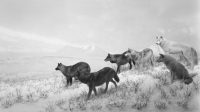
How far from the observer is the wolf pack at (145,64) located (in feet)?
28.5

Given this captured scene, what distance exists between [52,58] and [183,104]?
148 feet

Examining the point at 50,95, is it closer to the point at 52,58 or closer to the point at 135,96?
the point at 135,96

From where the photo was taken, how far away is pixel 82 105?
801cm

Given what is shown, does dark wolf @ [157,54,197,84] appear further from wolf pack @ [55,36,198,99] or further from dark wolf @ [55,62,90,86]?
dark wolf @ [55,62,90,86]

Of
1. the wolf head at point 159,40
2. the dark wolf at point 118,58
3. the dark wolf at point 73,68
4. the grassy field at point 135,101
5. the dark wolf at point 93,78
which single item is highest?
the wolf head at point 159,40

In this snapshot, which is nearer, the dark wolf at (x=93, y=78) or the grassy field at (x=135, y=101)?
the grassy field at (x=135, y=101)

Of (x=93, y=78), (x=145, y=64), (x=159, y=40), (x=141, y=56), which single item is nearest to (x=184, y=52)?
(x=159, y=40)

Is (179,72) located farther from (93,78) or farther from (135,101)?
(93,78)

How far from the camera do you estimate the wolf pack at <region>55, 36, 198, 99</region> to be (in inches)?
341

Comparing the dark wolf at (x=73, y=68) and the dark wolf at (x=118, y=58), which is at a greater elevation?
the dark wolf at (x=118, y=58)

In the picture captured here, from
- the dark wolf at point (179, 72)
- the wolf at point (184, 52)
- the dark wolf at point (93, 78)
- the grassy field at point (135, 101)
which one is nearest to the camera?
the grassy field at point (135, 101)

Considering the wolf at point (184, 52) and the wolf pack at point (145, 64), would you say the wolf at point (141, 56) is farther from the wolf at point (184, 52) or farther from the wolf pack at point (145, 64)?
the wolf at point (184, 52)

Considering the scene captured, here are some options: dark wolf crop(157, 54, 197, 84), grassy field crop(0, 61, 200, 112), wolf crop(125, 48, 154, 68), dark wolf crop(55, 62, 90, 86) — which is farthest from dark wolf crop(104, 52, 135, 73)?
dark wolf crop(157, 54, 197, 84)

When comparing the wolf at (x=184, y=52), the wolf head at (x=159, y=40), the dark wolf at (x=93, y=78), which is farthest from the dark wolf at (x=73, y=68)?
the wolf at (x=184, y=52)
